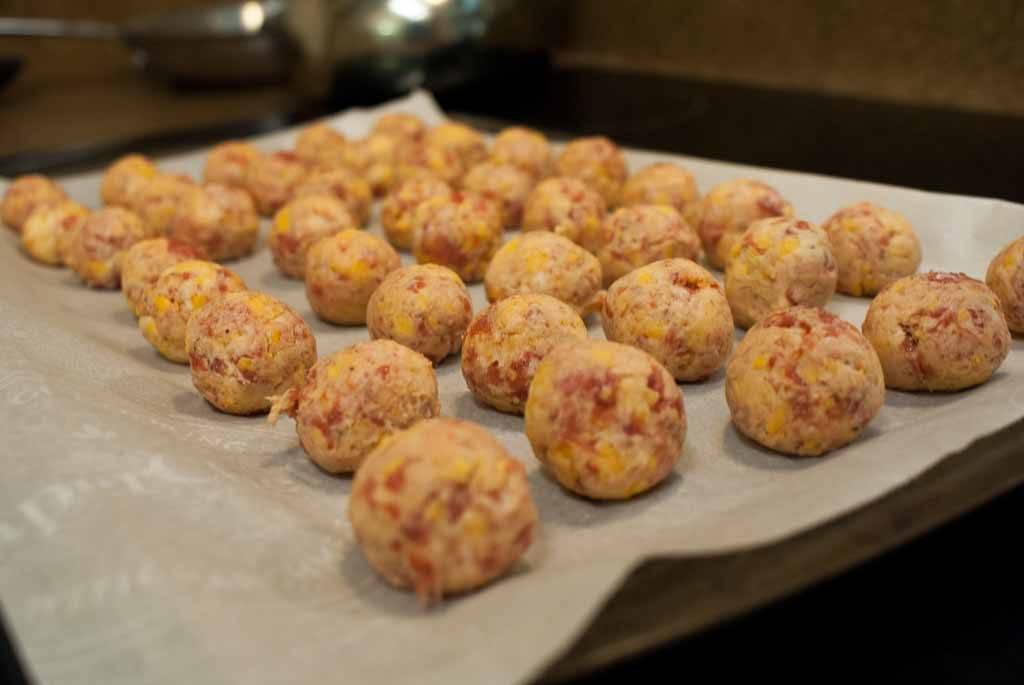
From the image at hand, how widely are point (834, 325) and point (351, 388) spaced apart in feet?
2.18

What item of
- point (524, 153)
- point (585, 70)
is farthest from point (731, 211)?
point (585, 70)

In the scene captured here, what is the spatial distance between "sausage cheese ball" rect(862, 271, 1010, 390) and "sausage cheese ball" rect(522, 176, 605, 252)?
0.73m

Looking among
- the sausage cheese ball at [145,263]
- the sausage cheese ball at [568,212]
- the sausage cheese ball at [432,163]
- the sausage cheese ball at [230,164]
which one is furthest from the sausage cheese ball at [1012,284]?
the sausage cheese ball at [230,164]

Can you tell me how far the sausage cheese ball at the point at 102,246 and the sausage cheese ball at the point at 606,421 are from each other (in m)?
1.19

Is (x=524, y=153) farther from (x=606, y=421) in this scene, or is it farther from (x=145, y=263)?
(x=606, y=421)

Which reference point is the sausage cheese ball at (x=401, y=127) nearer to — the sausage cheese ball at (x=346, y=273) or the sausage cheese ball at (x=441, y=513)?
Answer: the sausage cheese ball at (x=346, y=273)

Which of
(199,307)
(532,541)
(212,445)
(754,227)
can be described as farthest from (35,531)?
(754,227)

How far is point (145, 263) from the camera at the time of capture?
1899mm

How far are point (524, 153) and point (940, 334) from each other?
1306 millimetres

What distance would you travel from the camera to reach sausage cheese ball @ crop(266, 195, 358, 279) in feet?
6.85

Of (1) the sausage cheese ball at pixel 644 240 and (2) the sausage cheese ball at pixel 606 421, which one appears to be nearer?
(2) the sausage cheese ball at pixel 606 421

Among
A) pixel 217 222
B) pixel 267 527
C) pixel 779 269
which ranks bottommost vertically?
pixel 267 527

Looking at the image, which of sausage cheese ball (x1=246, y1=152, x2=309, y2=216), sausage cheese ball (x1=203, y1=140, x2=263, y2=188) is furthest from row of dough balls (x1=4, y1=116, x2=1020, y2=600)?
sausage cheese ball (x1=203, y1=140, x2=263, y2=188)

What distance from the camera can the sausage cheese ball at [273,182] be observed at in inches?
97.6
